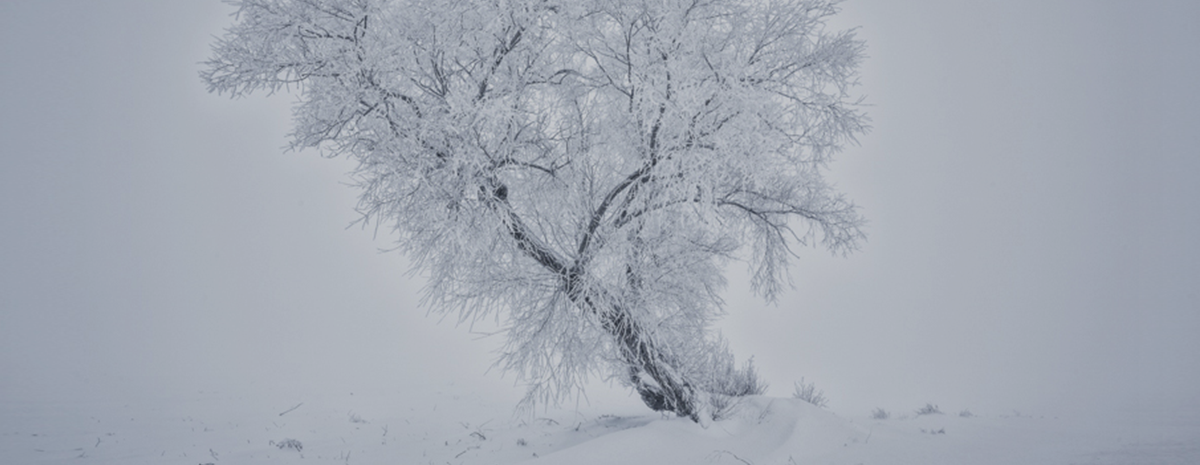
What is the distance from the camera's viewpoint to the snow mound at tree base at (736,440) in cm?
530

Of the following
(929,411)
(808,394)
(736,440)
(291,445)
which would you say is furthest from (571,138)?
(929,411)

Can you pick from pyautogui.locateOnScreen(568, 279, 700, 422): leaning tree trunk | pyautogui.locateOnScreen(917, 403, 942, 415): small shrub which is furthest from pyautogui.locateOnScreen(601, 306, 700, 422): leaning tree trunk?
pyautogui.locateOnScreen(917, 403, 942, 415): small shrub

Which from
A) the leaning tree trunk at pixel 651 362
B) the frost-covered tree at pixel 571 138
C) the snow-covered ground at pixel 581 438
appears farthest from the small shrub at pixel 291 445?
the leaning tree trunk at pixel 651 362

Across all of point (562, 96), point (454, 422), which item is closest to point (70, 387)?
point (454, 422)

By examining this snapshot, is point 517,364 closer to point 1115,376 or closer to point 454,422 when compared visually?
point 454,422

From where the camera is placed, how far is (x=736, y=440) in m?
5.85

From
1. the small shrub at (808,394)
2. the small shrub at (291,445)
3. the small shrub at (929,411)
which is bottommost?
the small shrub at (291,445)

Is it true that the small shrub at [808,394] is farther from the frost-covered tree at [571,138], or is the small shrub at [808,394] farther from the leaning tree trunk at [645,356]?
the leaning tree trunk at [645,356]

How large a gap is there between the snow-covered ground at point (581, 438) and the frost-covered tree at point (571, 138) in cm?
65

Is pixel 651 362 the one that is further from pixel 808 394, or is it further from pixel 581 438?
pixel 808 394

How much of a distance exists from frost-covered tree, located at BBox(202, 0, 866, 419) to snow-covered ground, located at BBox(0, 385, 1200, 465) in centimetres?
65

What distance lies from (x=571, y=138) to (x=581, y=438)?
3.06 meters

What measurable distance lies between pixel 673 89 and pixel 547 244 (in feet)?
6.39

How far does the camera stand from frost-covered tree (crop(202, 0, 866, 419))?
524cm
